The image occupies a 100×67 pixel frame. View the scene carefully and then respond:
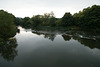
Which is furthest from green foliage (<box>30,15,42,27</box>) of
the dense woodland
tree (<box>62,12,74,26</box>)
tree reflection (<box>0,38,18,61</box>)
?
tree reflection (<box>0,38,18,61</box>)

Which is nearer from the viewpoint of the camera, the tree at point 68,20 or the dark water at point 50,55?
the dark water at point 50,55

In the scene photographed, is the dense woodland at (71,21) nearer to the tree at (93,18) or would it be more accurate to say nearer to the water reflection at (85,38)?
the tree at (93,18)

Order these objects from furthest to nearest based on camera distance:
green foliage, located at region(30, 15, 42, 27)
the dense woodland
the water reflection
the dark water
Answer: green foliage, located at region(30, 15, 42, 27) < the dense woodland < the water reflection < the dark water

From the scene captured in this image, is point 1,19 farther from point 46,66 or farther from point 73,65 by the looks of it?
point 73,65

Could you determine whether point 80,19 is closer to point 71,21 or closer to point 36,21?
point 71,21

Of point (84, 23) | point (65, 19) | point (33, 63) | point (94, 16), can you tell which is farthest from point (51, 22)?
point (33, 63)

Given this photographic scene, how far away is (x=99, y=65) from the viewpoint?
11.6 metres

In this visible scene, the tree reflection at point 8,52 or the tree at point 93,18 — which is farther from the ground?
the tree at point 93,18

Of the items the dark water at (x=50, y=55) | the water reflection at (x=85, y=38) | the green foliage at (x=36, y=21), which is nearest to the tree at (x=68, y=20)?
the water reflection at (x=85, y=38)

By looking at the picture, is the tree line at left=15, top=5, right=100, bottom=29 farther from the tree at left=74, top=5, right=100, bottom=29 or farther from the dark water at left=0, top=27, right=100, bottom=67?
the dark water at left=0, top=27, right=100, bottom=67

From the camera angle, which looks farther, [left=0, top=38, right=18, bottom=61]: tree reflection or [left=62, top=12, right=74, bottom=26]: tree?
[left=62, top=12, right=74, bottom=26]: tree

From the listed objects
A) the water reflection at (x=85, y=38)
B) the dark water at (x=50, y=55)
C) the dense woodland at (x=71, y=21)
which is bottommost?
the dark water at (x=50, y=55)

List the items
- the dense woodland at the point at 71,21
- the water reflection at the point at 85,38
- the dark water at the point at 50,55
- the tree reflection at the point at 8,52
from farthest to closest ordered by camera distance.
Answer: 1. the dense woodland at the point at 71,21
2. the water reflection at the point at 85,38
3. the tree reflection at the point at 8,52
4. the dark water at the point at 50,55

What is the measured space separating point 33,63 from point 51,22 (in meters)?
67.2
